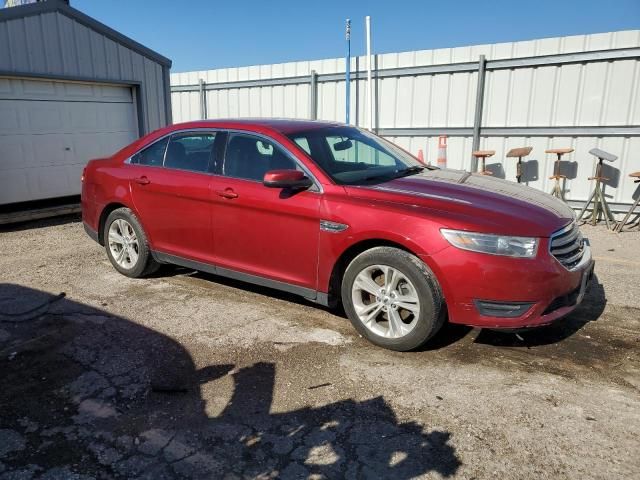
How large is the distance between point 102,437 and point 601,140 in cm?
847

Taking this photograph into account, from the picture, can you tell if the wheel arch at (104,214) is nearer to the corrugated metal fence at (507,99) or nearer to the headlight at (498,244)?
the headlight at (498,244)

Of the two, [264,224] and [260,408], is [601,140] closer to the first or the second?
[264,224]

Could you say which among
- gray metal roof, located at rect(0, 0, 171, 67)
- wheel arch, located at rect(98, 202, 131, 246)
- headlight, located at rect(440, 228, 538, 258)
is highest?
gray metal roof, located at rect(0, 0, 171, 67)

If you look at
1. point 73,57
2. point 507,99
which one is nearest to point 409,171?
point 507,99

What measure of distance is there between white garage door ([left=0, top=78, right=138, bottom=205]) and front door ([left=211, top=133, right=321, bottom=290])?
5.47 meters

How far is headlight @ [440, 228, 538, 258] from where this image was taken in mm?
3350

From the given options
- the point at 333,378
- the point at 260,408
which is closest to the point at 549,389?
the point at 333,378

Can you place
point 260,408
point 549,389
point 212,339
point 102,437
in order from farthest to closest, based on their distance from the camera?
1. point 212,339
2. point 549,389
3. point 260,408
4. point 102,437

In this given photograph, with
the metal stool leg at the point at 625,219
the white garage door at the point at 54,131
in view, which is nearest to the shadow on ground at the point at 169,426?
the white garage door at the point at 54,131

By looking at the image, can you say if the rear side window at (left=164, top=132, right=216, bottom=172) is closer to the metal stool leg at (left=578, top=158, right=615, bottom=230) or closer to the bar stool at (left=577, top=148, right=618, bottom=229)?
the bar stool at (left=577, top=148, right=618, bottom=229)

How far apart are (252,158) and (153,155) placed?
4.26 feet

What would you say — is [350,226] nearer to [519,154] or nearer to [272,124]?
[272,124]

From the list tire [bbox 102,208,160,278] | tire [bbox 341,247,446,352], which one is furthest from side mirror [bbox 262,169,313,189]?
tire [bbox 102,208,160,278]

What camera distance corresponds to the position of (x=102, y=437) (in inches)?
109
